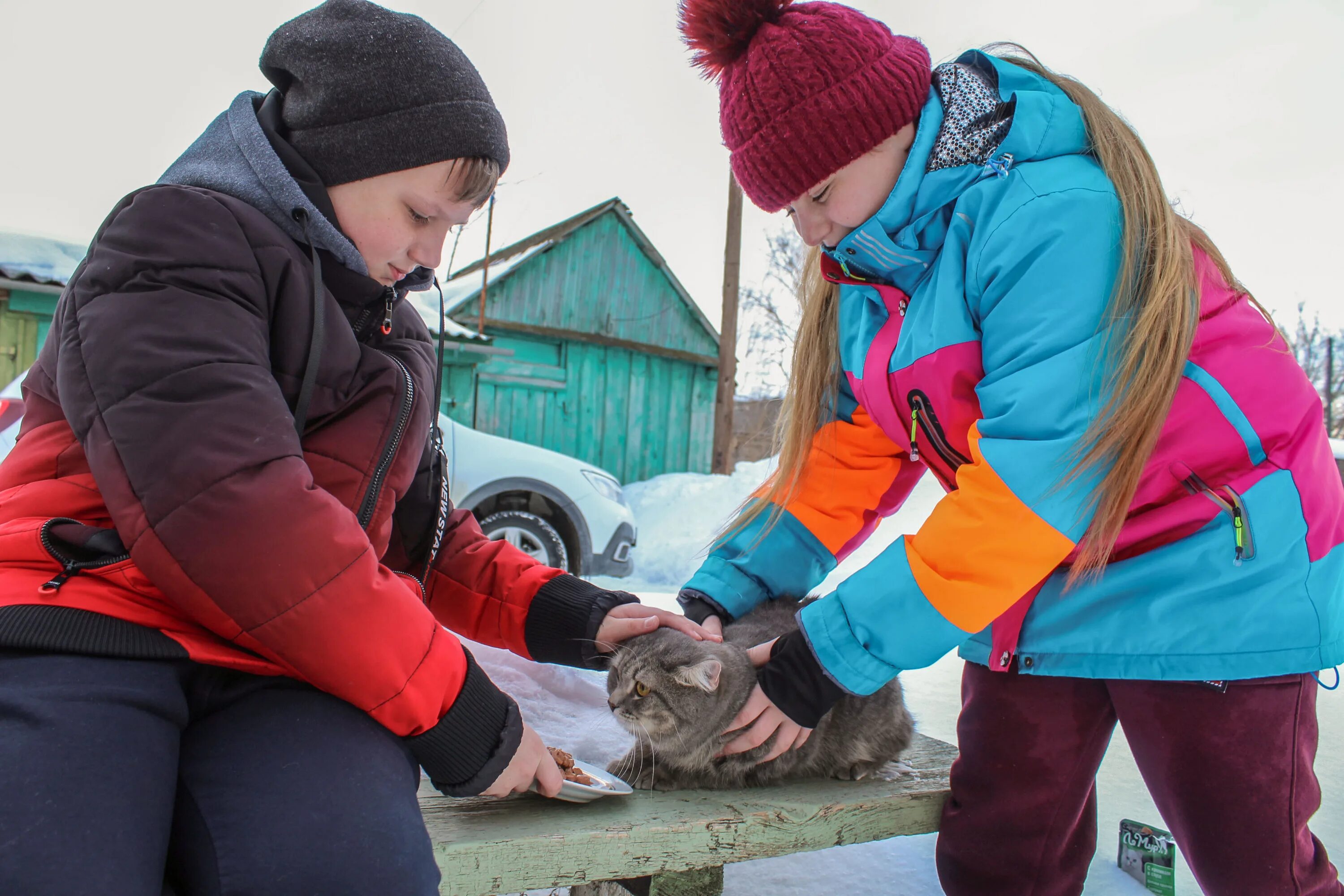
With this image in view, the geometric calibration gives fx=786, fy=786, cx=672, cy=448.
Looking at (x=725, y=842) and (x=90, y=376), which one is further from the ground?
(x=90, y=376)

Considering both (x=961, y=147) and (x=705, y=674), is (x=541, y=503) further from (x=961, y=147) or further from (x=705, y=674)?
(x=961, y=147)

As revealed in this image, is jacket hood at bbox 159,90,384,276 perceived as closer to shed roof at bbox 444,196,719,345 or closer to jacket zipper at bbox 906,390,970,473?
jacket zipper at bbox 906,390,970,473

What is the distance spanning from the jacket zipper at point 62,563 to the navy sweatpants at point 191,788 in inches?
3.4

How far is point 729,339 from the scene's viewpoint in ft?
32.8

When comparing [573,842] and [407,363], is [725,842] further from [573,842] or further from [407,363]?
[407,363]

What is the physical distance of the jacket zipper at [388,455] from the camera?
1216 millimetres

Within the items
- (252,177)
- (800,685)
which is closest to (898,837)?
(800,685)

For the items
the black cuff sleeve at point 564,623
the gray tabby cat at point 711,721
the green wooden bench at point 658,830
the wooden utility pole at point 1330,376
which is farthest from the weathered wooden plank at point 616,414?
the wooden utility pole at point 1330,376

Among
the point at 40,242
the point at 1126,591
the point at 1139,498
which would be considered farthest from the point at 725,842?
the point at 40,242

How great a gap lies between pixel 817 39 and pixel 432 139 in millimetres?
714

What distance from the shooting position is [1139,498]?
1.38 m

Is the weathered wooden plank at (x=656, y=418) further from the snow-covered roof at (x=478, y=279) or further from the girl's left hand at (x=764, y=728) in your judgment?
the girl's left hand at (x=764, y=728)

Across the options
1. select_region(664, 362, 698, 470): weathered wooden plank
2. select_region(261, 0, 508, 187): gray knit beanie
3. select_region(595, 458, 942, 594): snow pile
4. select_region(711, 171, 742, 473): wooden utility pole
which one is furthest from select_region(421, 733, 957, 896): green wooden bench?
select_region(664, 362, 698, 470): weathered wooden plank

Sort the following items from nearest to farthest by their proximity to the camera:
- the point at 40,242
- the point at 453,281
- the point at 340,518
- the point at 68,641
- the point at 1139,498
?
the point at 68,641
the point at 340,518
the point at 1139,498
the point at 40,242
the point at 453,281
